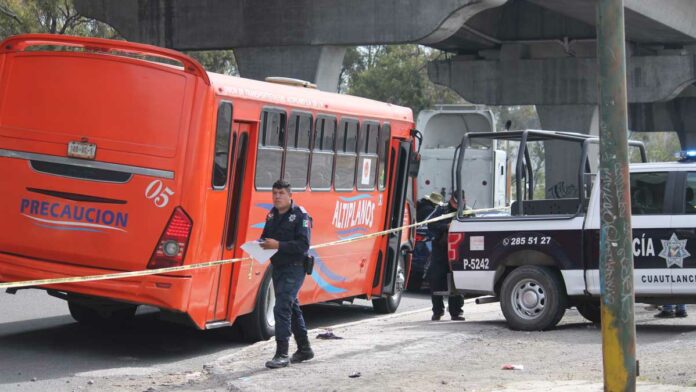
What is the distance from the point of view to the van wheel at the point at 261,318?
13.0m

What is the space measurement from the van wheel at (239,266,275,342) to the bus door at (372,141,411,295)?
3.08 metres

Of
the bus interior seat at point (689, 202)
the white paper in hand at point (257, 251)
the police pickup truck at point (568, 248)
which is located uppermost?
the bus interior seat at point (689, 202)

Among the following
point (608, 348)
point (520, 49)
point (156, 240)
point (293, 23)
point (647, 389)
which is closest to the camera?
point (608, 348)

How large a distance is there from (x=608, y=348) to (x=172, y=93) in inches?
202

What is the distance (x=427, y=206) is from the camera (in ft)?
59.1

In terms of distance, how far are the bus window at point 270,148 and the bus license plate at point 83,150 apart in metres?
1.90

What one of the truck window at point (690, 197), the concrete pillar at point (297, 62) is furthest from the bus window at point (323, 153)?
the concrete pillar at point (297, 62)

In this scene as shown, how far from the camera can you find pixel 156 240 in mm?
11336

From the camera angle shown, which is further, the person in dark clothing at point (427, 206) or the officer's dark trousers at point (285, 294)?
the person in dark clothing at point (427, 206)

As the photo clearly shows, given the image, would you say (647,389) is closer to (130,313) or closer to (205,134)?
(205,134)

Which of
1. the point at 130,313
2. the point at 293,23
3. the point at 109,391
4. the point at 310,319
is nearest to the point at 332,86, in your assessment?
the point at 293,23

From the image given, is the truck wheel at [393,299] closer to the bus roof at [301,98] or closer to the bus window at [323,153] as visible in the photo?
the bus roof at [301,98]

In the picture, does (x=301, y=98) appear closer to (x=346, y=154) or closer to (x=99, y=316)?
(x=346, y=154)

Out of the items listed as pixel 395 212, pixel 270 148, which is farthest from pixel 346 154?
pixel 270 148
